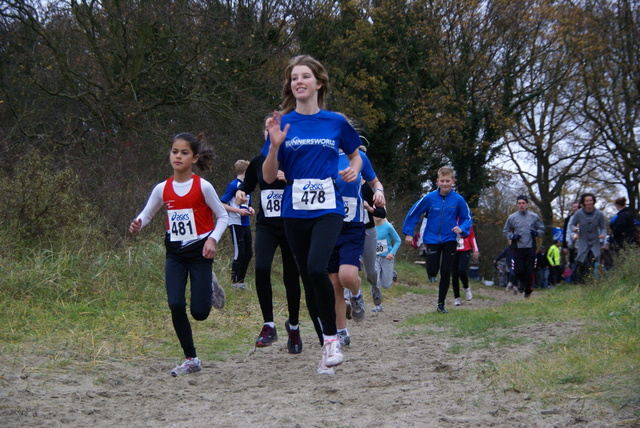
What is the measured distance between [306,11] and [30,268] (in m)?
15.7

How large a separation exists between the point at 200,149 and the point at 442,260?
520 centimetres

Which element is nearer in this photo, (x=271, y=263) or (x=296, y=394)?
(x=296, y=394)

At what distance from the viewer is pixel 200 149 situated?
19.0 ft

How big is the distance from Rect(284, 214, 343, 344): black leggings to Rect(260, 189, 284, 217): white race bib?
0.88 meters

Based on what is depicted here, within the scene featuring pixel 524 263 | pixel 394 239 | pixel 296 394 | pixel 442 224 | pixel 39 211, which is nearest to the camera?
pixel 296 394

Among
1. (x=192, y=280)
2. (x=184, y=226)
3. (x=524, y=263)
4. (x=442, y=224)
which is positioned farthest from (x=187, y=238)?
(x=524, y=263)

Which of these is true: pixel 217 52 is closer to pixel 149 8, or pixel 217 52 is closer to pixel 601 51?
pixel 149 8

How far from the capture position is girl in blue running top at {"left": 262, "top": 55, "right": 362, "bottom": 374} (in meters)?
5.14

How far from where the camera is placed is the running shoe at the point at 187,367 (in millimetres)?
5370

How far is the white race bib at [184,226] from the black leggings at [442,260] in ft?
17.5

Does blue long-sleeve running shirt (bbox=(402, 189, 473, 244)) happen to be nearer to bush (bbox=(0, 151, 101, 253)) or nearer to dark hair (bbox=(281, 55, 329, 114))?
bush (bbox=(0, 151, 101, 253))

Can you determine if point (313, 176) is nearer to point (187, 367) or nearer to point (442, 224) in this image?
point (187, 367)

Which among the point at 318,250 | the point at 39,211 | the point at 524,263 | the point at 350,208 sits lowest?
the point at 524,263

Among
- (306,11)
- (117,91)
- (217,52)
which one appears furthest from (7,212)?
(306,11)
